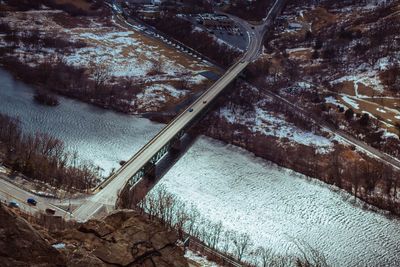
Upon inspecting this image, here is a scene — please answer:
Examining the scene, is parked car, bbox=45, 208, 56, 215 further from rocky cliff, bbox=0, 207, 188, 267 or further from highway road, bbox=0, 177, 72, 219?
rocky cliff, bbox=0, 207, 188, 267

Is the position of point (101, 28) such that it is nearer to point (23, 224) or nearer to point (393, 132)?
point (393, 132)

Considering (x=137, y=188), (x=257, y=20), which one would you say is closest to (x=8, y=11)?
(x=257, y=20)

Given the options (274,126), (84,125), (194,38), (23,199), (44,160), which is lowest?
(84,125)

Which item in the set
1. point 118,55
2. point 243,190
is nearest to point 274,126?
point 243,190

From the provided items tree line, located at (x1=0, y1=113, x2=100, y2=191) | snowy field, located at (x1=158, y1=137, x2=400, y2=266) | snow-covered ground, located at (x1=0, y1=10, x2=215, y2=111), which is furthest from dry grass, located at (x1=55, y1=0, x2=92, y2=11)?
snowy field, located at (x1=158, y1=137, x2=400, y2=266)

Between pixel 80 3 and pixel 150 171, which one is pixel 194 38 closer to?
pixel 80 3

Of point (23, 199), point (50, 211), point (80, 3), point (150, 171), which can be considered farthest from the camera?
point (80, 3)

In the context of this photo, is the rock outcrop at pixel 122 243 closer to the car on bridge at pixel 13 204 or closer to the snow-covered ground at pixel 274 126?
the car on bridge at pixel 13 204

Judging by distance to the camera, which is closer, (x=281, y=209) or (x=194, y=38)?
(x=281, y=209)
